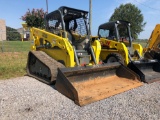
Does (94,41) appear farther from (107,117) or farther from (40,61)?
(107,117)

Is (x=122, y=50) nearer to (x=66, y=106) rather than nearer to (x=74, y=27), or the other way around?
(x=74, y=27)

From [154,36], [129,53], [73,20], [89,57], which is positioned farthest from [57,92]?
[154,36]

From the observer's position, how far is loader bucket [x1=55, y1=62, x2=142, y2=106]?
480 cm

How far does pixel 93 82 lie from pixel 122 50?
337cm

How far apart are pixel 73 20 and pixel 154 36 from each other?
5.24m

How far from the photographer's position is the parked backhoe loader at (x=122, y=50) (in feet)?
25.6

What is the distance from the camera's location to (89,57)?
23.2 ft

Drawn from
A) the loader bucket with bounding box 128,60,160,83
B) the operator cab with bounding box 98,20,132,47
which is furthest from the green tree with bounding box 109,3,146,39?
the loader bucket with bounding box 128,60,160,83

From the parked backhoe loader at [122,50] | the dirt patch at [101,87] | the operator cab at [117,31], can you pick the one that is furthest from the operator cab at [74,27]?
the operator cab at [117,31]

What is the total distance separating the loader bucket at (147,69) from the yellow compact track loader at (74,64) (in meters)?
0.67

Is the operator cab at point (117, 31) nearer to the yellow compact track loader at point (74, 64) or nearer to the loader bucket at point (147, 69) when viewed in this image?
the loader bucket at point (147, 69)

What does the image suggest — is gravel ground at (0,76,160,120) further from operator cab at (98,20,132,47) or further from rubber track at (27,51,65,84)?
operator cab at (98,20,132,47)


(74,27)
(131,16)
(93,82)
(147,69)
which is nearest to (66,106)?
(93,82)

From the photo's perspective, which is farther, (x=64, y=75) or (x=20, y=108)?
(x=64, y=75)
